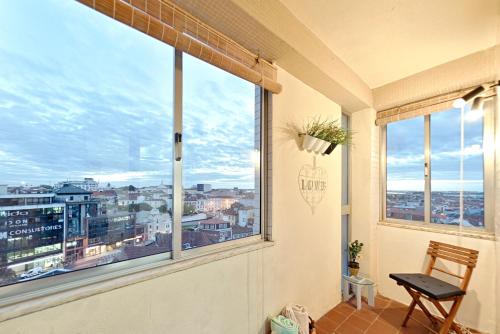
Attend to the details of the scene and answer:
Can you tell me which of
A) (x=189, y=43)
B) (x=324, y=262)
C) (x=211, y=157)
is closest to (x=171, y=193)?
(x=211, y=157)

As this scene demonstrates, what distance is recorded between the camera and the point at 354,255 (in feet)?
9.11

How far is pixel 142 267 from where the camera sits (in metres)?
1.18

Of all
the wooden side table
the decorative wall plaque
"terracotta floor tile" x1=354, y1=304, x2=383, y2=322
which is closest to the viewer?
the decorative wall plaque

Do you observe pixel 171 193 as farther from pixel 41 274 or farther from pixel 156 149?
pixel 41 274

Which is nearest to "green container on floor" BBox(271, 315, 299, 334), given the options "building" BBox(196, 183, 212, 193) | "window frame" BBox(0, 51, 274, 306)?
"window frame" BBox(0, 51, 274, 306)

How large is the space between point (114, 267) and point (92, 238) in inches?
6.9

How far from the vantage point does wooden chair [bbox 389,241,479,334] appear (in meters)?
1.86

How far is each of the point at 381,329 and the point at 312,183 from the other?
4.87ft

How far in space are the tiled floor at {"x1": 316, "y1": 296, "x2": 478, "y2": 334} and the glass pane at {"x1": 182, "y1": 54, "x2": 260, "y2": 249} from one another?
51.1 inches

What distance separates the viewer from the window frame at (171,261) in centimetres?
88

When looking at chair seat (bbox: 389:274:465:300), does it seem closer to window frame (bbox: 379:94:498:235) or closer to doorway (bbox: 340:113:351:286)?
window frame (bbox: 379:94:498:235)

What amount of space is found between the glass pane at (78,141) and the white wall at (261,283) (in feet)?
0.64

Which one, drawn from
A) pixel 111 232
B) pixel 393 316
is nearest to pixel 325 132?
pixel 111 232

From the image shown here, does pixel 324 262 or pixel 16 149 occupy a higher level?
pixel 16 149
